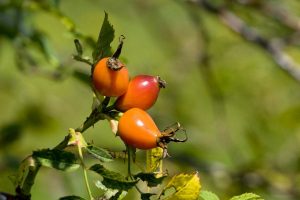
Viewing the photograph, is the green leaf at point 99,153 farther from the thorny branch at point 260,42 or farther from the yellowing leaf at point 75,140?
the thorny branch at point 260,42

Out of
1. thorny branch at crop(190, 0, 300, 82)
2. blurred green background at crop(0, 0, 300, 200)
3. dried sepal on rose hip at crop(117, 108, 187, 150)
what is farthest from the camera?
blurred green background at crop(0, 0, 300, 200)

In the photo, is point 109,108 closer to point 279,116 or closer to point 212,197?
point 212,197

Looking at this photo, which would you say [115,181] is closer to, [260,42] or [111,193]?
[111,193]

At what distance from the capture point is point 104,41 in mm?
1279

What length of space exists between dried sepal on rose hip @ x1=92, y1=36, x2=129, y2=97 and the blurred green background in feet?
3.43

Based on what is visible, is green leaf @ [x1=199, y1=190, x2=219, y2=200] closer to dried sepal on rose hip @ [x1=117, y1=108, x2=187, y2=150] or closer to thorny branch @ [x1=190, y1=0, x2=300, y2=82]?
dried sepal on rose hip @ [x1=117, y1=108, x2=187, y2=150]

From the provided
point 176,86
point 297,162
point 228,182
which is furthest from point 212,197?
point 176,86

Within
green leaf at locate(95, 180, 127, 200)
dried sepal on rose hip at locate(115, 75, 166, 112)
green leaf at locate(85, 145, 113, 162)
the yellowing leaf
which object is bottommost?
green leaf at locate(95, 180, 127, 200)

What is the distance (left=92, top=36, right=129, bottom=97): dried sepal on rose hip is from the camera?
4.04ft

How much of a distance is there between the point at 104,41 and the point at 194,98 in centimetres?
314

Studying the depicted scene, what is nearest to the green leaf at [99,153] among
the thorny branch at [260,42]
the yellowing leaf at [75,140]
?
the yellowing leaf at [75,140]

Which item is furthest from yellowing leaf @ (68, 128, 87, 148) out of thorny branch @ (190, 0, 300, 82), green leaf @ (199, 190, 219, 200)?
thorny branch @ (190, 0, 300, 82)

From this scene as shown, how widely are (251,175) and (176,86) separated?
1143mm

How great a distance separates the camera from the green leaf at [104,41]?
1.27 metres
